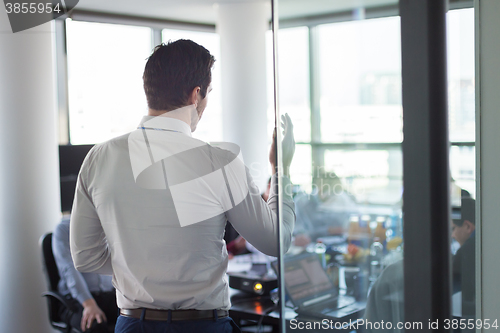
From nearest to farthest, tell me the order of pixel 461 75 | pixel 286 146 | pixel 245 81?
pixel 461 75
pixel 286 146
pixel 245 81

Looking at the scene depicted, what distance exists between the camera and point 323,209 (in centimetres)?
122

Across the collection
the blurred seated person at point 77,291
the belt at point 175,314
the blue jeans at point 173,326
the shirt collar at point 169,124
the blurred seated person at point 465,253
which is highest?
the shirt collar at point 169,124

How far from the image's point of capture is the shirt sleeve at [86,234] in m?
1.19

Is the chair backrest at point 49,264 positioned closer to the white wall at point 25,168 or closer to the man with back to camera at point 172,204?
the white wall at point 25,168

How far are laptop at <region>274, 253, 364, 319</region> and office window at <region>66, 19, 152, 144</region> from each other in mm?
566

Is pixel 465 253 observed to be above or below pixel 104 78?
below

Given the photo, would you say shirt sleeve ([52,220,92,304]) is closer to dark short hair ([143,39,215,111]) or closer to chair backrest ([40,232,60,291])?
chair backrest ([40,232,60,291])

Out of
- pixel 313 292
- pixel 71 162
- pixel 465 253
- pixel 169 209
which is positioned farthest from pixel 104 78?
pixel 465 253

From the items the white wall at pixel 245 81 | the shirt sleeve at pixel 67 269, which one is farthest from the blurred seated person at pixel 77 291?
the white wall at pixel 245 81

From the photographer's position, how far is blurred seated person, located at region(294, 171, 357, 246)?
1167mm

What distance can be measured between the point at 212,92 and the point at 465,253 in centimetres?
73

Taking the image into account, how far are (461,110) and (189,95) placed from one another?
0.64 m

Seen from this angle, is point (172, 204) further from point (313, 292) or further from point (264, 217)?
point (313, 292)
